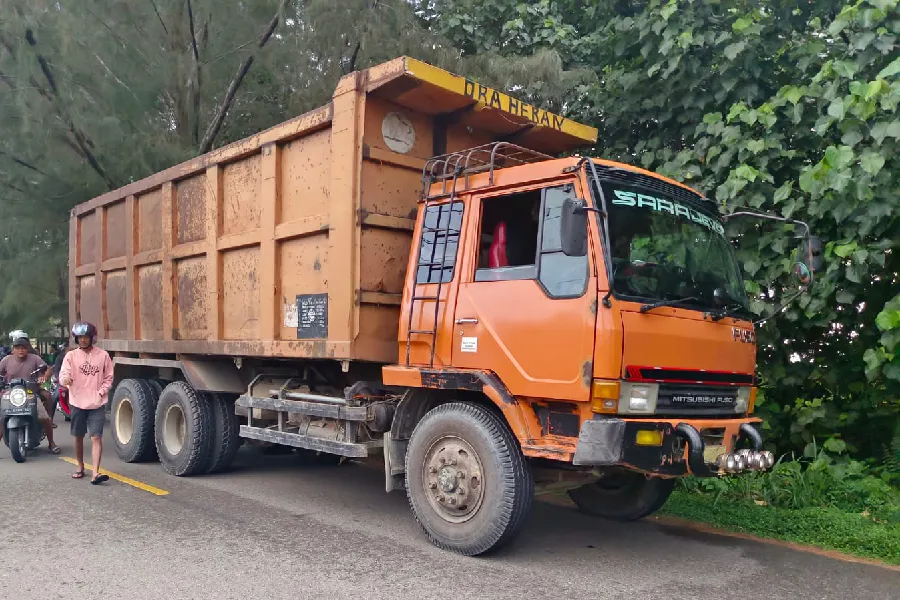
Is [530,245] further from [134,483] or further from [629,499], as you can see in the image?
[134,483]

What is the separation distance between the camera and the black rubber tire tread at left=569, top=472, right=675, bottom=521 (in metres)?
5.78

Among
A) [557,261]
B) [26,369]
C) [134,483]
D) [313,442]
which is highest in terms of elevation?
[557,261]

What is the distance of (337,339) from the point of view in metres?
5.68

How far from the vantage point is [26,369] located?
8711 millimetres

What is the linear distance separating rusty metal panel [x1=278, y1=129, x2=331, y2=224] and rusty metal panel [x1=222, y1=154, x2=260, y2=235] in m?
0.43

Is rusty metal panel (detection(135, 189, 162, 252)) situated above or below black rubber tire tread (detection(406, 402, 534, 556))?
above

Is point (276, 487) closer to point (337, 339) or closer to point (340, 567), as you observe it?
point (337, 339)

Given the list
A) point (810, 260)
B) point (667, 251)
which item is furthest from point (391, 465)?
point (810, 260)

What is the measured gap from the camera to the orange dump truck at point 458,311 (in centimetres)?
452

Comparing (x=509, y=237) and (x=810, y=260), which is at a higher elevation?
(x=509, y=237)

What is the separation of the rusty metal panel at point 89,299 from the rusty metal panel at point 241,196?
3201 millimetres

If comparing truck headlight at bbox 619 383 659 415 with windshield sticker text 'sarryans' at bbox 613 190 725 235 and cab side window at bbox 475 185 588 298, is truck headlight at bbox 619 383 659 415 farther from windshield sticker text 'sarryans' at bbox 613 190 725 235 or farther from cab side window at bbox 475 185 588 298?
windshield sticker text 'sarryans' at bbox 613 190 725 235

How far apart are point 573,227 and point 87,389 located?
5202mm

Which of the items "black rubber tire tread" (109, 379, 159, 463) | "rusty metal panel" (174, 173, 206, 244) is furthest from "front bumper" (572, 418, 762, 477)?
"black rubber tire tread" (109, 379, 159, 463)
